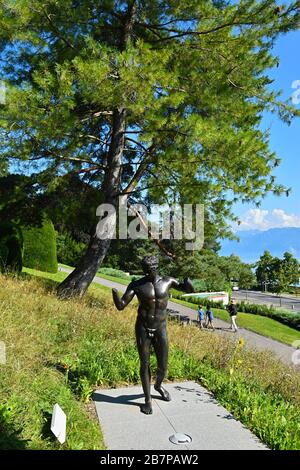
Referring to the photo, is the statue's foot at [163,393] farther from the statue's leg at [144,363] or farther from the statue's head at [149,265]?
the statue's head at [149,265]

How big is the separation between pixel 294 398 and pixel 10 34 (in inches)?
360

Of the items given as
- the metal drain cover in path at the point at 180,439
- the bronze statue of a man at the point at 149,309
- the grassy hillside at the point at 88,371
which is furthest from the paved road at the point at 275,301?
the metal drain cover in path at the point at 180,439

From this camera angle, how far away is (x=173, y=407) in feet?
15.0

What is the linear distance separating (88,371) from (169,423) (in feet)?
5.03

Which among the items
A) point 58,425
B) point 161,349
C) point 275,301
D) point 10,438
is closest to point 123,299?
point 161,349

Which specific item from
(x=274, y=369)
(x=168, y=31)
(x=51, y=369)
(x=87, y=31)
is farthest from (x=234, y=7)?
(x=51, y=369)

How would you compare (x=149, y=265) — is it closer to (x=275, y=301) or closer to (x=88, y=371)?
(x=88, y=371)

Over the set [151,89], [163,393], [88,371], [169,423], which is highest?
[151,89]

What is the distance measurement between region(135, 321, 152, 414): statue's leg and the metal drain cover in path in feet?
2.15

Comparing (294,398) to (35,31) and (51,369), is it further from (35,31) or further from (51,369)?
(35,31)

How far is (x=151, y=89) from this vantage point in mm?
7738

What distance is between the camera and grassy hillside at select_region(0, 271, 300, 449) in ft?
12.6

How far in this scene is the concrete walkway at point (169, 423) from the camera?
147 inches

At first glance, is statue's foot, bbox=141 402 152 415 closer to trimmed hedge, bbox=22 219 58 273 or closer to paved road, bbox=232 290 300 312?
trimmed hedge, bbox=22 219 58 273
